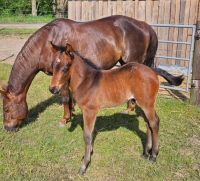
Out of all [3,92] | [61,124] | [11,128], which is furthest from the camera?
[61,124]

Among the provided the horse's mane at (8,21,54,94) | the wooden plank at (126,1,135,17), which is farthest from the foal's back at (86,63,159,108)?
the wooden plank at (126,1,135,17)

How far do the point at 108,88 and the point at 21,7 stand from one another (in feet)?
68.3

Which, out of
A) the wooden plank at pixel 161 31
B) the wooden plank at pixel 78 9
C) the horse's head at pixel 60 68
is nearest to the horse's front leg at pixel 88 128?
the horse's head at pixel 60 68

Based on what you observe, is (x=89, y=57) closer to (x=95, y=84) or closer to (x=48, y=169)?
(x=95, y=84)

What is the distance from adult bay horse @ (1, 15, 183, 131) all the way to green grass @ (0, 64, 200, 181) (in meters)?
0.45

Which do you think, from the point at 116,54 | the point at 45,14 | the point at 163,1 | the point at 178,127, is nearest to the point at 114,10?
the point at 163,1

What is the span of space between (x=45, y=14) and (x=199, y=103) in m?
19.5

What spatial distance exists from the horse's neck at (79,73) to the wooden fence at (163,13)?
5.49m

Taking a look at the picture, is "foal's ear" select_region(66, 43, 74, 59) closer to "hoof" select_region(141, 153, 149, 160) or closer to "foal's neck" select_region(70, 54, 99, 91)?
"foal's neck" select_region(70, 54, 99, 91)

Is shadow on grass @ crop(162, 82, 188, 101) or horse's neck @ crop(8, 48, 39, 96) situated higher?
horse's neck @ crop(8, 48, 39, 96)

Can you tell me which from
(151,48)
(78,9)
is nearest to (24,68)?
(151,48)

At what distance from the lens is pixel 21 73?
15.0 ft

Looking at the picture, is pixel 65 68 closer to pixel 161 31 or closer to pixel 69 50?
pixel 69 50

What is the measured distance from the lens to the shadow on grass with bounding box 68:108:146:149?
15.7 feet
